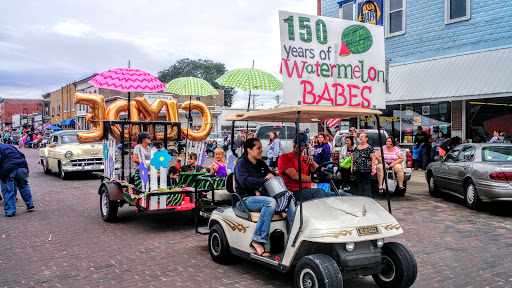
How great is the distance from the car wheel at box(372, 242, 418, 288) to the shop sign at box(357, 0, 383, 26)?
1553 centimetres

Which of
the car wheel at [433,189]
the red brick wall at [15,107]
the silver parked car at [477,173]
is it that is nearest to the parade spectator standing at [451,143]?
the car wheel at [433,189]

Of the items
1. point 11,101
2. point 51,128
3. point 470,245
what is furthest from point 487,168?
point 11,101

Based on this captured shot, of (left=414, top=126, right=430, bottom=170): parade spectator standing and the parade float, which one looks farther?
(left=414, top=126, right=430, bottom=170): parade spectator standing

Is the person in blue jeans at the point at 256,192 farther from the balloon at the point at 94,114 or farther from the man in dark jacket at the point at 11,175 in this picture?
the man in dark jacket at the point at 11,175

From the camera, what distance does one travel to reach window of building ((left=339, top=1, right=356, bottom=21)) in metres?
19.8

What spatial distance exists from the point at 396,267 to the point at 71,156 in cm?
1378

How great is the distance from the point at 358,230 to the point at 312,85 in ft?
5.49

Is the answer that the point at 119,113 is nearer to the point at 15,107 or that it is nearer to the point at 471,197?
the point at 471,197

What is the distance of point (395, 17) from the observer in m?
18.4

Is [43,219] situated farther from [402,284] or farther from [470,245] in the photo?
[470,245]

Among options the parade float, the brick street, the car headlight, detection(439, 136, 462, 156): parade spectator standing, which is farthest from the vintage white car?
the car headlight

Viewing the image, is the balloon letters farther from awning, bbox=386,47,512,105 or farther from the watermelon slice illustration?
awning, bbox=386,47,512,105

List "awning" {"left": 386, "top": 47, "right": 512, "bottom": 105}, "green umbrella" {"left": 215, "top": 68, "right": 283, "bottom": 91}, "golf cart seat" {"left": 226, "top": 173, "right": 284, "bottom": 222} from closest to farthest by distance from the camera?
"golf cart seat" {"left": 226, "top": 173, "right": 284, "bottom": 222}
"green umbrella" {"left": 215, "top": 68, "right": 283, "bottom": 91}
"awning" {"left": 386, "top": 47, "right": 512, "bottom": 105}

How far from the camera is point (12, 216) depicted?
915 cm
